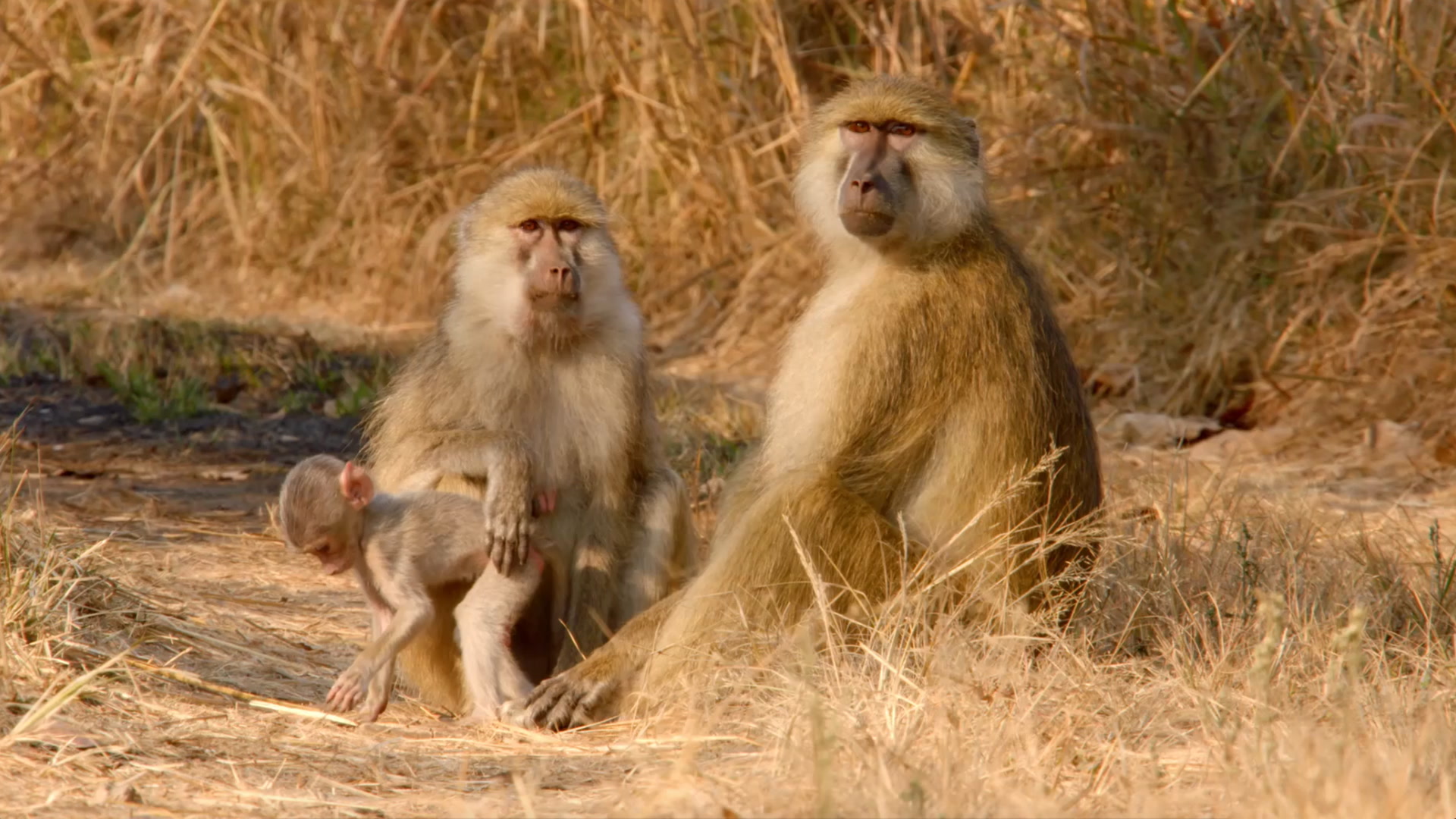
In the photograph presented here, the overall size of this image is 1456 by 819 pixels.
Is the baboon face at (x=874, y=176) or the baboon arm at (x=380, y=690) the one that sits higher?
the baboon face at (x=874, y=176)

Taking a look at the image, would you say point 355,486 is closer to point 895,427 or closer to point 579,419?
point 579,419

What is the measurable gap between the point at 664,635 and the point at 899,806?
1.15 m

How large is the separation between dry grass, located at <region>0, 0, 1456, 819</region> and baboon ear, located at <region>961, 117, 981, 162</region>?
0.89 meters

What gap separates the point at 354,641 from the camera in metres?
4.27

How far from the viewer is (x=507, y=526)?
3572 mm

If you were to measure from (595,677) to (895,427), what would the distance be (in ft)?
2.53

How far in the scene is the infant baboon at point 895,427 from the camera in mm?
3361

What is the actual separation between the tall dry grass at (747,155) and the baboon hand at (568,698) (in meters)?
3.05

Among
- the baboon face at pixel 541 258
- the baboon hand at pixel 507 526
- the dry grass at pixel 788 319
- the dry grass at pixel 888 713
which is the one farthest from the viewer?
the baboon face at pixel 541 258

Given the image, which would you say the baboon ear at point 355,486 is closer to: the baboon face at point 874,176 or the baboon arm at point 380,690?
the baboon arm at point 380,690

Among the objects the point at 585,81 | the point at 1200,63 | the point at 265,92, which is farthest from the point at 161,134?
the point at 1200,63

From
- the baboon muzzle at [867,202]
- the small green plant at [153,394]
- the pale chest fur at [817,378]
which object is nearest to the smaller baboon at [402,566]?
the pale chest fur at [817,378]

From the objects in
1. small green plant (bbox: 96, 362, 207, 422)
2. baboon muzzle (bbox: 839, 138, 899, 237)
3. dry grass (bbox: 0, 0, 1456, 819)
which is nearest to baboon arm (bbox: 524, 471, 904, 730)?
dry grass (bbox: 0, 0, 1456, 819)

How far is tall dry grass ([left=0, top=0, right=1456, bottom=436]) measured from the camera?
19.4 ft
